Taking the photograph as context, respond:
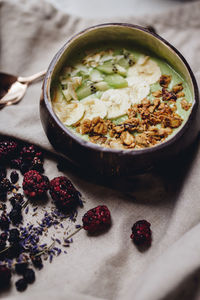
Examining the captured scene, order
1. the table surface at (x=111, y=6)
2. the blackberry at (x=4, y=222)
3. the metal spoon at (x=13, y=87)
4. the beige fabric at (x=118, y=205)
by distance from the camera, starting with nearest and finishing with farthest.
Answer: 1. the beige fabric at (x=118, y=205)
2. the blackberry at (x=4, y=222)
3. the metal spoon at (x=13, y=87)
4. the table surface at (x=111, y=6)

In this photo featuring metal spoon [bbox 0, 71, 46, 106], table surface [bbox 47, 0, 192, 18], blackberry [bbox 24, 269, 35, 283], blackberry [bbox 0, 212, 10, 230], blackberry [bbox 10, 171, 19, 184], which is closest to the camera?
blackberry [bbox 24, 269, 35, 283]

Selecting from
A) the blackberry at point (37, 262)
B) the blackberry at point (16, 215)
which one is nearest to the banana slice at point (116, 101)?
the blackberry at point (16, 215)

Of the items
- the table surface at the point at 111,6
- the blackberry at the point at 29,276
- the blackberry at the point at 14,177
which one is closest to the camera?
the blackberry at the point at 29,276

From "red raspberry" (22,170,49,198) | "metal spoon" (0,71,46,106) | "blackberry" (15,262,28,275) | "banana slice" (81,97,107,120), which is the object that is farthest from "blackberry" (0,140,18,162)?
"blackberry" (15,262,28,275)

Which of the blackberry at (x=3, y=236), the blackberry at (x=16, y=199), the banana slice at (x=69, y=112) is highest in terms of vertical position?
the banana slice at (x=69, y=112)

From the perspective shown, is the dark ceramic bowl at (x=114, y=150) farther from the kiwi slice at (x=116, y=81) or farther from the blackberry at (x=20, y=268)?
the blackberry at (x=20, y=268)

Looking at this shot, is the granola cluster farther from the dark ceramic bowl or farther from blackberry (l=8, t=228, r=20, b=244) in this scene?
blackberry (l=8, t=228, r=20, b=244)

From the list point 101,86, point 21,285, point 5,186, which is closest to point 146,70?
point 101,86

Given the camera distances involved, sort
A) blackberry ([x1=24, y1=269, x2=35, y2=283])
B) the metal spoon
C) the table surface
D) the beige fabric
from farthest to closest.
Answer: the table surface, the metal spoon, blackberry ([x1=24, y1=269, x2=35, y2=283]), the beige fabric
